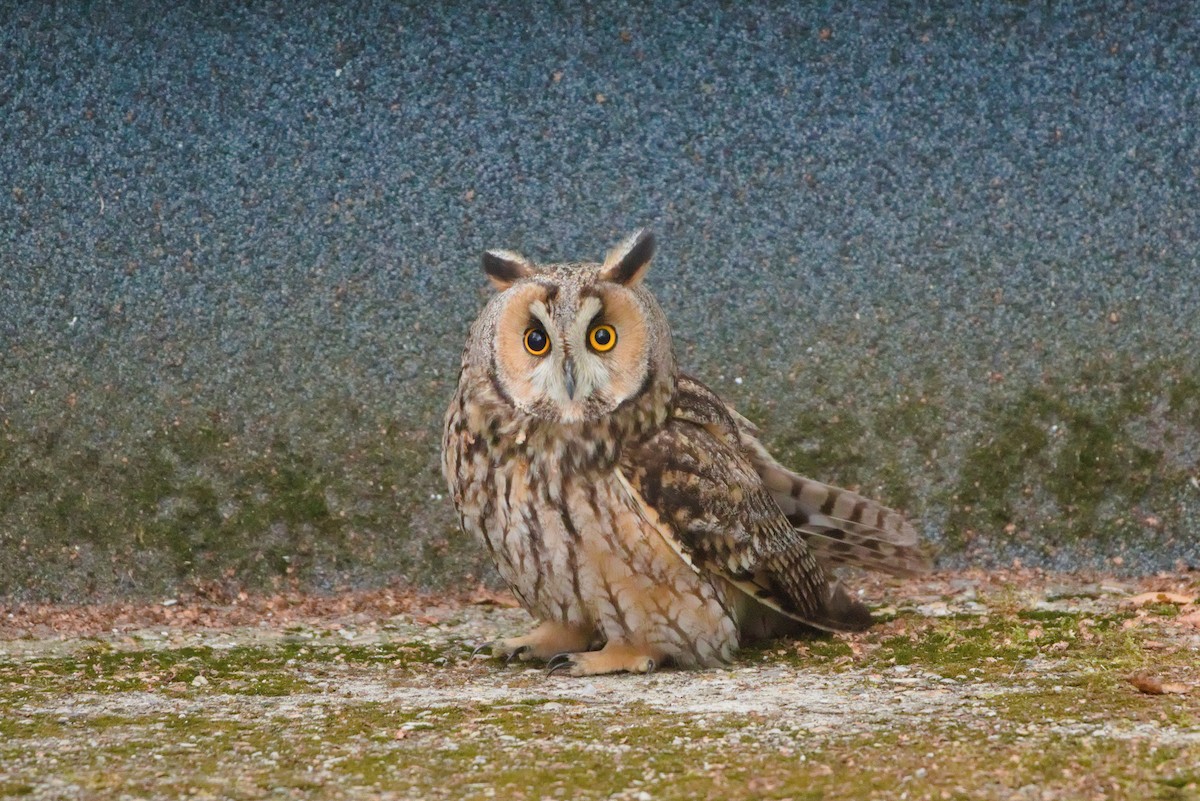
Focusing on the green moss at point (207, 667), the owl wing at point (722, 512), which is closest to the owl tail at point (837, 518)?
the owl wing at point (722, 512)

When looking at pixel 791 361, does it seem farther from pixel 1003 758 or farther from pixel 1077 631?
pixel 1003 758

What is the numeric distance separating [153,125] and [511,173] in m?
0.93

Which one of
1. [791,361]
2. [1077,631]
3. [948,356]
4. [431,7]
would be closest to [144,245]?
[431,7]

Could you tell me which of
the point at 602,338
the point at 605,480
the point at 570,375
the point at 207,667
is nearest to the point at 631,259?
the point at 602,338

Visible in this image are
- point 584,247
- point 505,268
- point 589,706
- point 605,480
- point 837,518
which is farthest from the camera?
point 584,247

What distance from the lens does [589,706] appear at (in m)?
2.57

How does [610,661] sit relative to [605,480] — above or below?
below

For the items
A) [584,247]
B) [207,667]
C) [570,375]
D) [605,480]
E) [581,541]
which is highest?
[584,247]

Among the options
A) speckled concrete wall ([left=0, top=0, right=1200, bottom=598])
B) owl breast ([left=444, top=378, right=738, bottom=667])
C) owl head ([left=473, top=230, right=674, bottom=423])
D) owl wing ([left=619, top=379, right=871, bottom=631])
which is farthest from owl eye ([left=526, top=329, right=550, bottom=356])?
speckled concrete wall ([left=0, top=0, right=1200, bottom=598])

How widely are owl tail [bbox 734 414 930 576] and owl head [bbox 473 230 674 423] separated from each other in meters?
0.51

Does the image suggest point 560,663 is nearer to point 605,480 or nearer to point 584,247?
point 605,480

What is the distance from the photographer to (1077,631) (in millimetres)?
3121

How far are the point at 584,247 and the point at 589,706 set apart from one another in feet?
5.26

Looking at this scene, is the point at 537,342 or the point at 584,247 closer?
the point at 537,342
